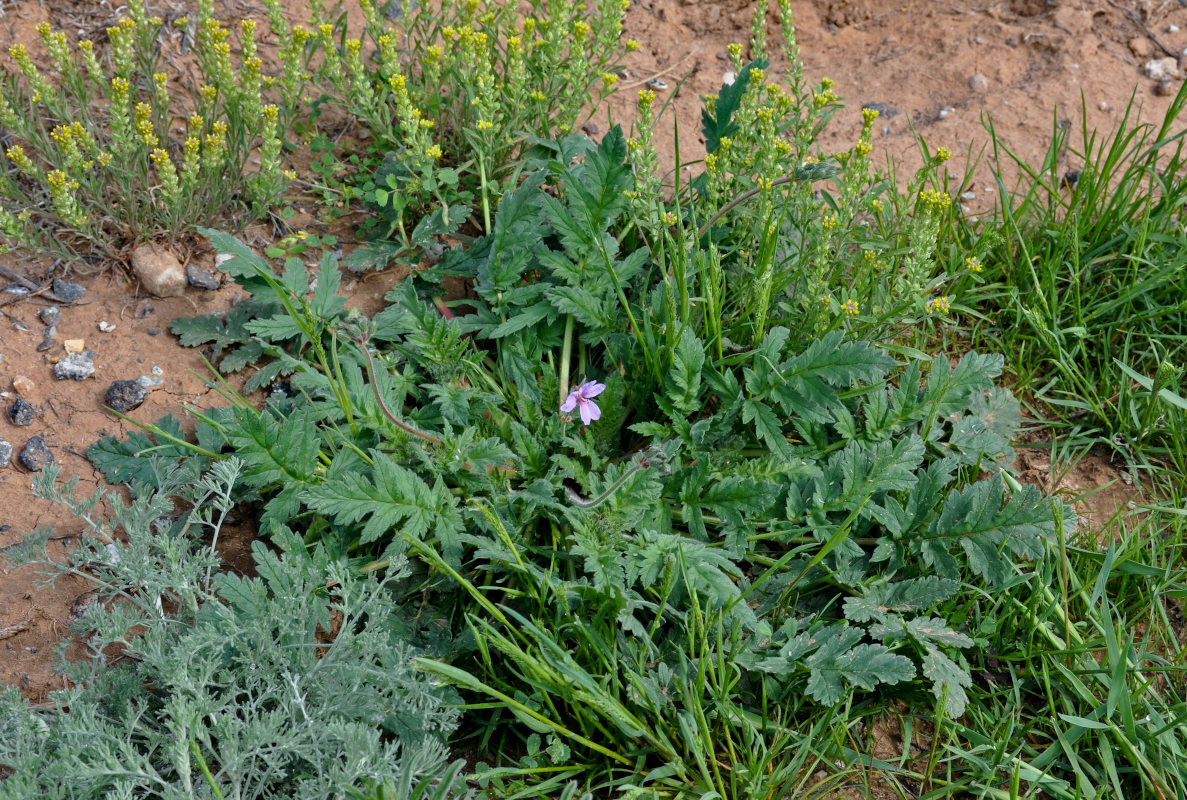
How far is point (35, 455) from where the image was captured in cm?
254

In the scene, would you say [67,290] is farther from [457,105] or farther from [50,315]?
[457,105]

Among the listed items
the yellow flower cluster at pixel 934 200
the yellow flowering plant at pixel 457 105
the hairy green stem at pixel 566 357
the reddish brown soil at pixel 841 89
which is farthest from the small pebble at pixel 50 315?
the yellow flower cluster at pixel 934 200

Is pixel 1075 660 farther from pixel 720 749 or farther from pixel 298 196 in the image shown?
pixel 298 196

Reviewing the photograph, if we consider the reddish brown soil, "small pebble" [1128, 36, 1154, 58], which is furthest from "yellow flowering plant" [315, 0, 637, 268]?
"small pebble" [1128, 36, 1154, 58]

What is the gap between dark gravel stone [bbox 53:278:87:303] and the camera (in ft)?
9.48

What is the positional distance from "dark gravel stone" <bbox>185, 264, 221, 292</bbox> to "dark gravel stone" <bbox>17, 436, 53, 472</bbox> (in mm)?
709

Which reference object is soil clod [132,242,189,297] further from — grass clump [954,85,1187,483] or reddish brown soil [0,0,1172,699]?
grass clump [954,85,1187,483]

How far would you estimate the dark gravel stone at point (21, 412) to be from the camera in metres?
2.62

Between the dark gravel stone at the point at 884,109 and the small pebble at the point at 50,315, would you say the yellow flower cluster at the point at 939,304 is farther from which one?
the small pebble at the point at 50,315

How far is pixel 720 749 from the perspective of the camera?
7.39 feet

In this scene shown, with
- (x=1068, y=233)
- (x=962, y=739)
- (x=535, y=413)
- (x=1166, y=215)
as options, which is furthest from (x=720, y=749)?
(x=1166, y=215)

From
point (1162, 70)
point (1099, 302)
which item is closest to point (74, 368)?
point (1099, 302)

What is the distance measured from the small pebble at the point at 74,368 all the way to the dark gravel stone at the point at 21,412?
5.0 inches

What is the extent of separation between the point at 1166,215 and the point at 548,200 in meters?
2.27
